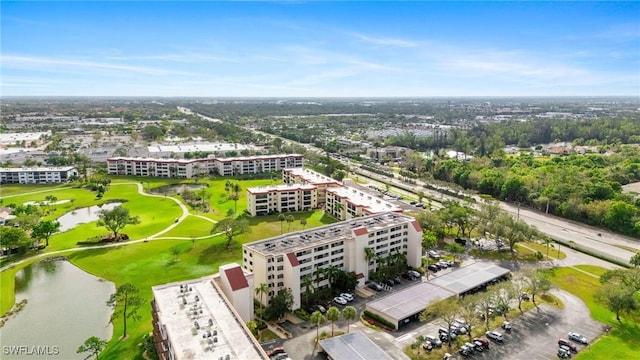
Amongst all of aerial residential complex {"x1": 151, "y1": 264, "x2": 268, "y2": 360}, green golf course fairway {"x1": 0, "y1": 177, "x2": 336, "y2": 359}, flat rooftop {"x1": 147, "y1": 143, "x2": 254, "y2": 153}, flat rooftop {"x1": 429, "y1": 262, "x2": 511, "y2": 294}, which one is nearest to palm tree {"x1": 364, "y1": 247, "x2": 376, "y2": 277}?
flat rooftop {"x1": 429, "y1": 262, "x2": 511, "y2": 294}

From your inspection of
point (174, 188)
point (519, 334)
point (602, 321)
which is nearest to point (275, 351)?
point (519, 334)

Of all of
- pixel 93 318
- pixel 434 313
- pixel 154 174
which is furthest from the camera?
pixel 154 174

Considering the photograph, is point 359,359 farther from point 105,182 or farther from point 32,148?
point 32,148

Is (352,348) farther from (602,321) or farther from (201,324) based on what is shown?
(602,321)

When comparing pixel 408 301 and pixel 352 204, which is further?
pixel 352 204

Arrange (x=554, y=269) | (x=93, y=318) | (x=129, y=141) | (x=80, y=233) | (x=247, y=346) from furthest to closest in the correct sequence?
(x=129, y=141), (x=80, y=233), (x=554, y=269), (x=93, y=318), (x=247, y=346)

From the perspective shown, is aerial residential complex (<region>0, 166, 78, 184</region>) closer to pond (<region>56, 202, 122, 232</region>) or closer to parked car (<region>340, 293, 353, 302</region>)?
pond (<region>56, 202, 122, 232</region>)

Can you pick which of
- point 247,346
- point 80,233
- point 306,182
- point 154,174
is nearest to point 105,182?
point 154,174
